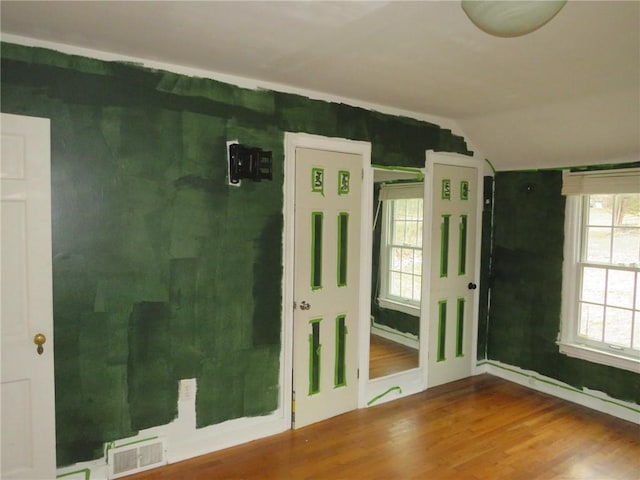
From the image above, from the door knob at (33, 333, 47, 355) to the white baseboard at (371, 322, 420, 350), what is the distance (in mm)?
2488

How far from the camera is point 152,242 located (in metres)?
2.69

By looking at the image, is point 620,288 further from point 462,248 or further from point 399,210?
point 399,210

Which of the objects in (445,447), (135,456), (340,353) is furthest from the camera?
(340,353)

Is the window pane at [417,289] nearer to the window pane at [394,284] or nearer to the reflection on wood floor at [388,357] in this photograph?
the window pane at [394,284]

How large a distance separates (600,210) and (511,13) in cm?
302

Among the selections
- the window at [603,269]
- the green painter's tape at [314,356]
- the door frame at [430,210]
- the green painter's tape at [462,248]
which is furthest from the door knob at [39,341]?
the window at [603,269]

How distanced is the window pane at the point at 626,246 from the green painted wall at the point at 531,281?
424mm

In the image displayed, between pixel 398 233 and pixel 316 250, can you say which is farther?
pixel 398 233

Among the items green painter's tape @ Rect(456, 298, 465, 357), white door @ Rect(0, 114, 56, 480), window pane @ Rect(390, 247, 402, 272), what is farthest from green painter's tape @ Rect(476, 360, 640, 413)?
white door @ Rect(0, 114, 56, 480)

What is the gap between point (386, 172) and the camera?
3754 mm

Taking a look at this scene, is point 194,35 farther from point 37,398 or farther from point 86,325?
point 37,398

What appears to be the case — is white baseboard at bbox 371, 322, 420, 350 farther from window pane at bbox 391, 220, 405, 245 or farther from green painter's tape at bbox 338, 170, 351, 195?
green painter's tape at bbox 338, 170, 351, 195

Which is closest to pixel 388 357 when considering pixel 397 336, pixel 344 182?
pixel 397 336

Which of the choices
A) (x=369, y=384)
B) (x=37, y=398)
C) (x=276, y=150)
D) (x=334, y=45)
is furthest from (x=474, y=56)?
(x=37, y=398)
